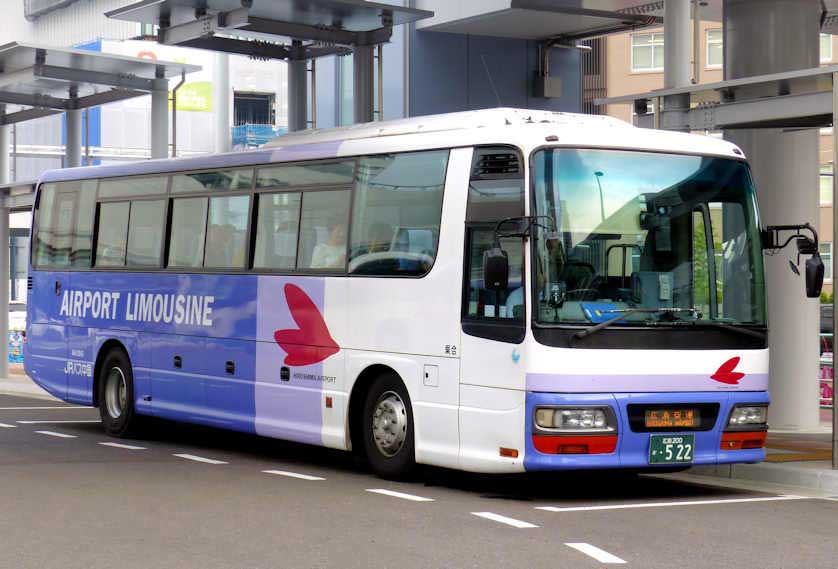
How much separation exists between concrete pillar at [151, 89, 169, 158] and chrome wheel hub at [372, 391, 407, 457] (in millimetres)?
11590

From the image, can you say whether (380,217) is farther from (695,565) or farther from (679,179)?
(695,565)

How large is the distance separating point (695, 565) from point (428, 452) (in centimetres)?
417

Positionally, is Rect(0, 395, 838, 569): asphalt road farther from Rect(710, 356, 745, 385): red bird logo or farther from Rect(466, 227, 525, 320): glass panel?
Rect(466, 227, 525, 320): glass panel

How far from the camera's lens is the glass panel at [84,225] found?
19.3 m

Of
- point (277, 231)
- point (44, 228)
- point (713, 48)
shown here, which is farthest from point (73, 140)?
point (713, 48)

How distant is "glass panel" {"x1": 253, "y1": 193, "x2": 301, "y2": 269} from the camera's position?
50.1ft

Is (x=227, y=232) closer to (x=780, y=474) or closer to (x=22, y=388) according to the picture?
(x=780, y=474)

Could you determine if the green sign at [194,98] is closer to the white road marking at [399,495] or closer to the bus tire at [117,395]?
the bus tire at [117,395]

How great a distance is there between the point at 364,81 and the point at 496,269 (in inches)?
339

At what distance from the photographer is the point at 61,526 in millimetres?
10484

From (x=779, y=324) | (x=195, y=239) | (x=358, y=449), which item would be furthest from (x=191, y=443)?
(x=779, y=324)

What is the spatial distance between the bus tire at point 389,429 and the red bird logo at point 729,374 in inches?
103

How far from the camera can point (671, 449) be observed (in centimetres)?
1227

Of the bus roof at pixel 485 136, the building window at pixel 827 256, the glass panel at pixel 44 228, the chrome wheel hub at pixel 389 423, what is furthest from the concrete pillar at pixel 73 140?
the building window at pixel 827 256
